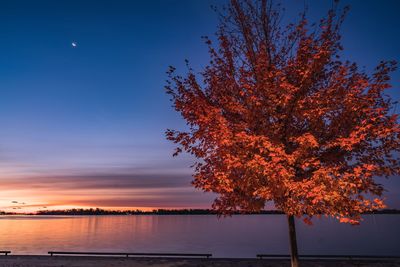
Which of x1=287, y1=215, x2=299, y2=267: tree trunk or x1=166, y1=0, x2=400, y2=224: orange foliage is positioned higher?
x1=166, y1=0, x2=400, y2=224: orange foliage

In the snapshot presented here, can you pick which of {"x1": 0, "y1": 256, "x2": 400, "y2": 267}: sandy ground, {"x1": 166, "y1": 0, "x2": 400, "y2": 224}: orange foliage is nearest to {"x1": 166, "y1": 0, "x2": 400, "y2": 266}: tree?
{"x1": 166, "y1": 0, "x2": 400, "y2": 224}: orange foliage

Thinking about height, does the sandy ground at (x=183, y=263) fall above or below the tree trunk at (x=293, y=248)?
below

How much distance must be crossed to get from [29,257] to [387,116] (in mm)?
29233

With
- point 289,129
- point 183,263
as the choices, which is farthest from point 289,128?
point 183,263

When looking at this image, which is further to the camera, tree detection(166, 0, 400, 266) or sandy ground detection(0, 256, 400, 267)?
sandy ground detection(0, 256, 400, 267)

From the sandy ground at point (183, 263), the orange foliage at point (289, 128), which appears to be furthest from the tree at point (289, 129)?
the sandy ground at point (183, 263)

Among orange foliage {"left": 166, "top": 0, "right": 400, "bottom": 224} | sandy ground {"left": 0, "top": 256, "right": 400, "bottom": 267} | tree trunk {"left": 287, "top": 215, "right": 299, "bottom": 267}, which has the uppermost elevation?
orange foliage {"left": 166, "top": 0, "right": 400, "bottom": 224}

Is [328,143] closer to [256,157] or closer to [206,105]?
[256,157]

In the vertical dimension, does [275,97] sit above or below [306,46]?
below

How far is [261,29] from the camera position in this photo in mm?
14281

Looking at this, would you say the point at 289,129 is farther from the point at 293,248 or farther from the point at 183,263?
the point at 183,263

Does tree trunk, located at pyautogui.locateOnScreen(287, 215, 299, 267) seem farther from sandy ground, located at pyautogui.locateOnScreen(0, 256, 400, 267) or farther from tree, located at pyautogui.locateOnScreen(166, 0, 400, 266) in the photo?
sandy ground, located at pyautogui.locateOnScreen(0, 256, 400, 267)

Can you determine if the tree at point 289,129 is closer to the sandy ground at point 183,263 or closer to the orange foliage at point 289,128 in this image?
the orange foliage at point 289,128

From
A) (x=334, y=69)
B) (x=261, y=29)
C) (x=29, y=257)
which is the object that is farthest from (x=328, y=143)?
(x=29, y=257)
